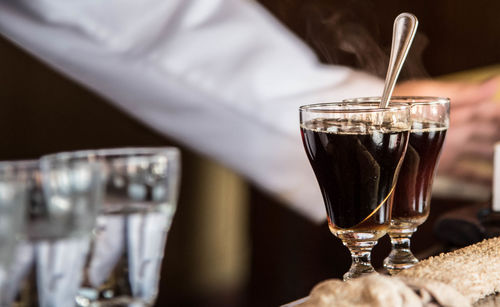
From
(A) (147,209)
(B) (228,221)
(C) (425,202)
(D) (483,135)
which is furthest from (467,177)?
(B) (228,221)

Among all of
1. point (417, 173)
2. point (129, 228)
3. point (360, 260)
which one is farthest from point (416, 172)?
point (129, 228)

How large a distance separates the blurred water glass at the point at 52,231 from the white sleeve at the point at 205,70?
0.59m

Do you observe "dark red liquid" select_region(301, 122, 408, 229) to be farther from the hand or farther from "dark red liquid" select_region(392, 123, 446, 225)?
the hand

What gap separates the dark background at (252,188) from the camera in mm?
1982

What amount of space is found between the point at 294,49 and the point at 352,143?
1.97 ft

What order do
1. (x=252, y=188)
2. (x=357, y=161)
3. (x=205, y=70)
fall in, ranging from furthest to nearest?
(x=252, y=188) < (x=205, y=70) < (x=357, y=161)

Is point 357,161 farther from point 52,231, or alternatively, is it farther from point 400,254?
point 52,231

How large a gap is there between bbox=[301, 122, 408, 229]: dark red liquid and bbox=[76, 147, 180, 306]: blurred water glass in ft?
0.52

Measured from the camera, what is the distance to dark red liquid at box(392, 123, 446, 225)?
22.8 inches

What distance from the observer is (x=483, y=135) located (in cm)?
102

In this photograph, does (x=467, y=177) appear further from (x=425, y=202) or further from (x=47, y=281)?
(x=47, y=281)

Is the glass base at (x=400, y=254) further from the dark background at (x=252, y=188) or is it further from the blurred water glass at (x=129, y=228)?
the dark background at (x=252, y=188)

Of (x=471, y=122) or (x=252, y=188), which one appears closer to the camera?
(x=471, y=122)

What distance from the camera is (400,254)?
0.60 meters
